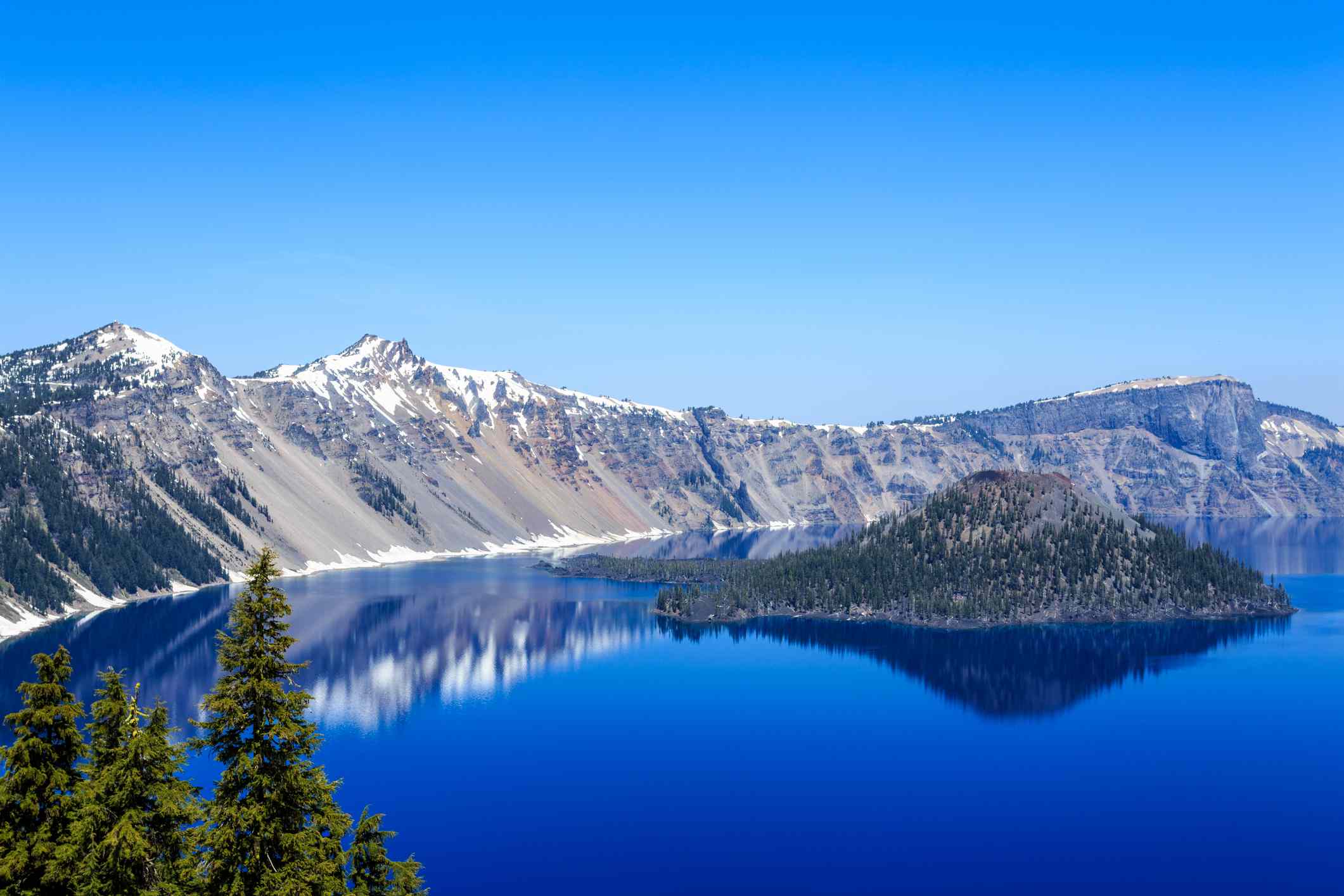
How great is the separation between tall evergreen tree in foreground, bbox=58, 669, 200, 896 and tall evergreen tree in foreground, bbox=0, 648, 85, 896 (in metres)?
0.78

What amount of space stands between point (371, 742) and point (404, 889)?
8580 cm

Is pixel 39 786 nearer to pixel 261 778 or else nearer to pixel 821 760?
pixel 261 778

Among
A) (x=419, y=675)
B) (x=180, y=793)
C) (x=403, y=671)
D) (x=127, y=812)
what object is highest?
(x=180, y=793)

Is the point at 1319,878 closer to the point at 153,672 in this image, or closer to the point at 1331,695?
the point at 1331,695

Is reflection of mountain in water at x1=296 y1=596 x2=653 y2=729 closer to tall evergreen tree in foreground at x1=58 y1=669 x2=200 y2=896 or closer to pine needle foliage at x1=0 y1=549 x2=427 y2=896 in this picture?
pine needle foliage at x1=0 y1=549 x2=427 y2=896

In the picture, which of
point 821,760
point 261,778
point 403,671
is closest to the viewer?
point 261,778

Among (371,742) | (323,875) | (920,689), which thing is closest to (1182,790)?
(920,689)

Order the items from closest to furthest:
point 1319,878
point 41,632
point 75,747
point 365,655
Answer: point 75,747 → point 1319,878 → point 365,655 → point 41,632

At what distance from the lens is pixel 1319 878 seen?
8681 centimetres

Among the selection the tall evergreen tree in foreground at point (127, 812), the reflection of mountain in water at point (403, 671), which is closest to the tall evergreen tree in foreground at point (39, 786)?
the tall evergreen tree in foreground at point (127, 812)

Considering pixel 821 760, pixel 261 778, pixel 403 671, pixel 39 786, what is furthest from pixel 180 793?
pixel 403 671

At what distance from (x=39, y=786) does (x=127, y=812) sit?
367 centimetres

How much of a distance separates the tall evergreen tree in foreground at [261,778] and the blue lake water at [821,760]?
5232cm

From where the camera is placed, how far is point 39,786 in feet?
130
